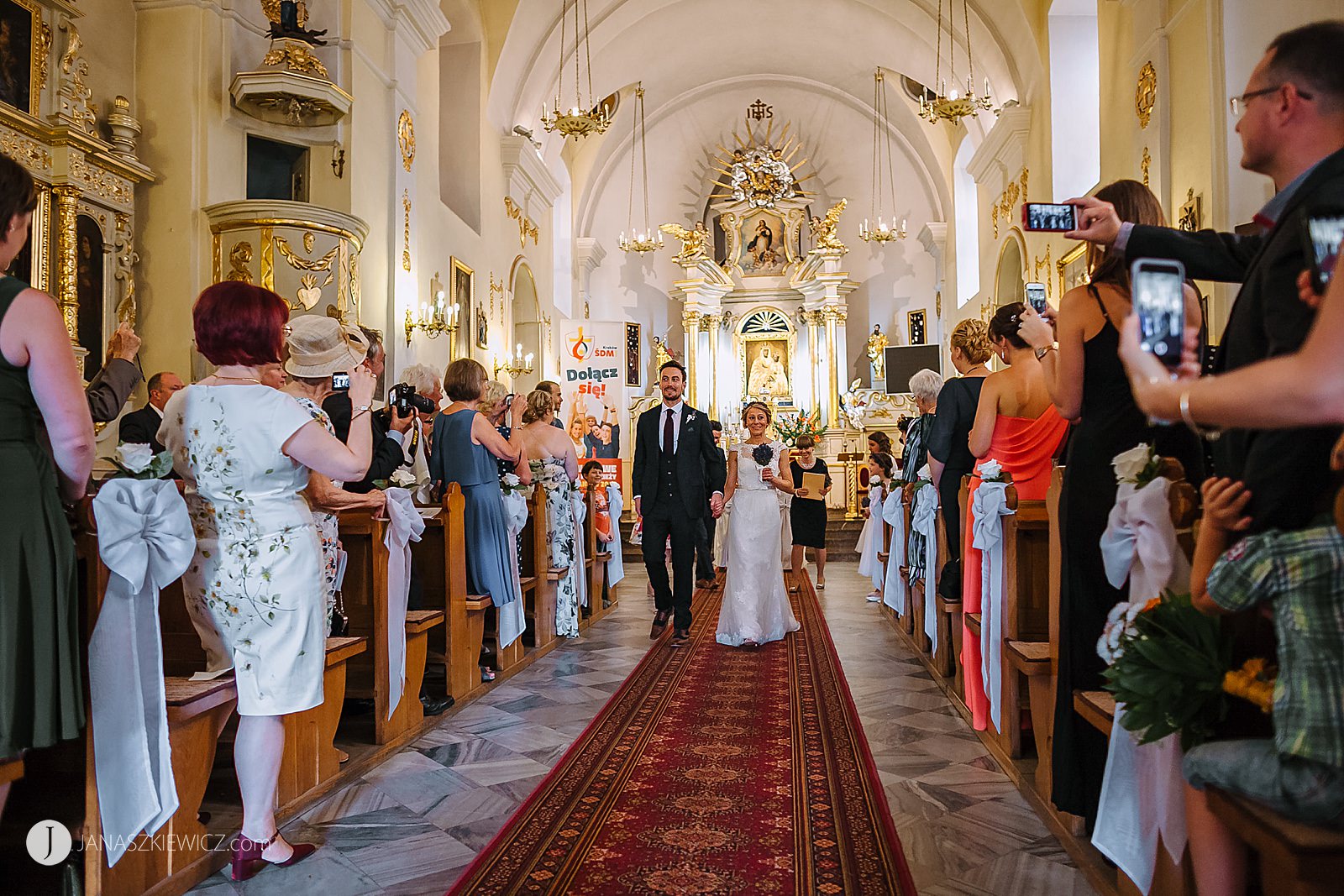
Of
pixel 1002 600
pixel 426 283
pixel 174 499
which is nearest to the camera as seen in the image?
pixel 174 499

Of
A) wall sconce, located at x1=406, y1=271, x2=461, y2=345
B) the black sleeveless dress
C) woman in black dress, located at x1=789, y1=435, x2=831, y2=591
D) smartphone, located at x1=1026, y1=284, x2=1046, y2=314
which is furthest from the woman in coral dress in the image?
wall sconce, located at x1=406, y1=271, x2=461, y2=345

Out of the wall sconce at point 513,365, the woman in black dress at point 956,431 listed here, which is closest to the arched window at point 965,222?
the wall sconce at point 513,365

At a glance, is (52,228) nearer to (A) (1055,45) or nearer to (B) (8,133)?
(B) (8,133)

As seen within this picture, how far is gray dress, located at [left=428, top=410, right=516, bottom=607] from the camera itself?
4906 mm

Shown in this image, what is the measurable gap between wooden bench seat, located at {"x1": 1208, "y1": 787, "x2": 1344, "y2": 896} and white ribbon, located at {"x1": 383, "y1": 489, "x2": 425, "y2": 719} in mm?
2957

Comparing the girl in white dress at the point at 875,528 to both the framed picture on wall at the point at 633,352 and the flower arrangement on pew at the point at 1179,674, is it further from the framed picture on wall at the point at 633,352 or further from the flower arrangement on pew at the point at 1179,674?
the framed picture on wall at the point at 633,352

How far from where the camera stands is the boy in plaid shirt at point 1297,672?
122 centimetres

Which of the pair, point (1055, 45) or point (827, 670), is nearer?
point (827, 670)

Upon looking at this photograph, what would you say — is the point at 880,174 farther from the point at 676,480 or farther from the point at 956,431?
the point at 956,431

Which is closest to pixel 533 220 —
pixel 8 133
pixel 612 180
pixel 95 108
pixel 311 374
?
pixel 612 180

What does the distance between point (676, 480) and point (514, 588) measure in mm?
1511

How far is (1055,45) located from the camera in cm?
1062

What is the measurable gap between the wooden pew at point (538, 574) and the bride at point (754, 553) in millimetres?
1083

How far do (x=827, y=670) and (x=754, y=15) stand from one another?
44.5 ft
